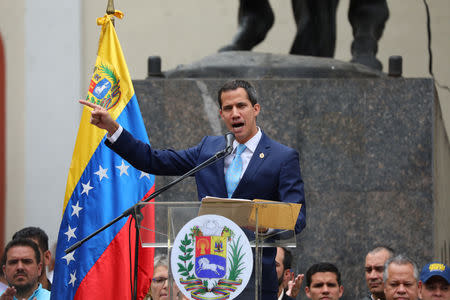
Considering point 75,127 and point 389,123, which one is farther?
point 75,127

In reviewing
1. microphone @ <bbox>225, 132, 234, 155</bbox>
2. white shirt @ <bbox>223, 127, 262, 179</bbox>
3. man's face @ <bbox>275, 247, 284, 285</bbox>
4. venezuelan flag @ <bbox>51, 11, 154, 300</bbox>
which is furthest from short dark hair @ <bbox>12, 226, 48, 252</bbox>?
microphone @ <bbox>225, 132, 234, 155</bbox>

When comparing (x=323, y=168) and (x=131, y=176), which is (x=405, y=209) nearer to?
(x=323, y=168)

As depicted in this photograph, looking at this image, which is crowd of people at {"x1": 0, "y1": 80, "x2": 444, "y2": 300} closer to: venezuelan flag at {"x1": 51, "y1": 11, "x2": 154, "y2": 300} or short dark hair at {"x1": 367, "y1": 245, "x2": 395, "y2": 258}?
venezuelan flag at {"x1": 51, "y1": 11, "x2": 154, "y2": 300}

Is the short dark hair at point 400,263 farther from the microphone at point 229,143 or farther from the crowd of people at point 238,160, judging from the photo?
the microphone at point 229,143

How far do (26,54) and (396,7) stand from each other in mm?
4076

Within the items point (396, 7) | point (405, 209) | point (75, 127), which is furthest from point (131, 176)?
point (396, 7)

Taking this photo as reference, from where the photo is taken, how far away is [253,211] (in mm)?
3971

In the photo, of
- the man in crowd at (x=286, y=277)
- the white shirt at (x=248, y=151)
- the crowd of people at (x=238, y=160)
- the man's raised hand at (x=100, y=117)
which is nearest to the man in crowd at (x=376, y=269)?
the man in crowd at (x=286, y=277)

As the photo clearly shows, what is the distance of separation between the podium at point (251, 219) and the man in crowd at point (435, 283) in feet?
6.31

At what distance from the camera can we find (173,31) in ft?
37.8

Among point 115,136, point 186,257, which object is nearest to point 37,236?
point 115,136

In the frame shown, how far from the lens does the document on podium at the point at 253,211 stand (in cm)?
394

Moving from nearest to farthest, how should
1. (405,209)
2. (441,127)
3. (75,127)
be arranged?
(405,209) → (441,127) → (75,127)

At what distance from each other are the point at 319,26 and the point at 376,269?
2707 mm
